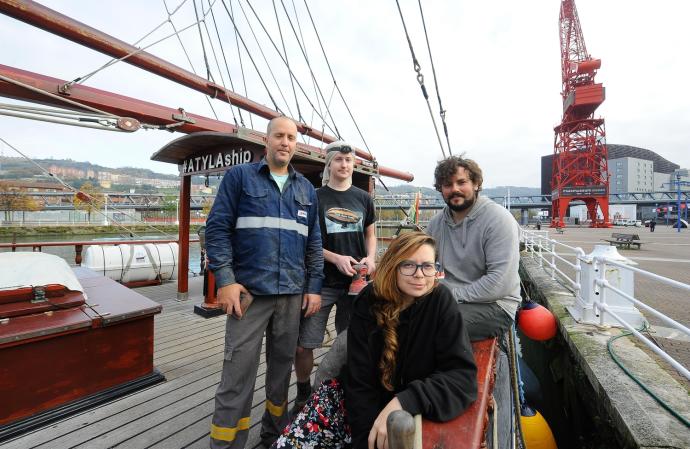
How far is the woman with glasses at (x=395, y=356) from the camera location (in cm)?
138

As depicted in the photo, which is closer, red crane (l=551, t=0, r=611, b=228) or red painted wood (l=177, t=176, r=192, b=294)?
red painted wood (l=177, t=176, r=192, b=294)

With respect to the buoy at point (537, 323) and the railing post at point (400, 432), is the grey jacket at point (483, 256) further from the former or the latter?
the buoy at point (537, 323)

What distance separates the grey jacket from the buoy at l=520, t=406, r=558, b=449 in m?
1.59

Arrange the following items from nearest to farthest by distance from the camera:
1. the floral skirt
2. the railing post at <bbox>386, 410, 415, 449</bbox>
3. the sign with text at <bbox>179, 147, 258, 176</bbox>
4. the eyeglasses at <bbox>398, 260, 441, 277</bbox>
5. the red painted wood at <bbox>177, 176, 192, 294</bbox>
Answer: the railing post at <bbox>386, 410, 415, 449</bbox> → the floral skirt → the eyeglasses at <bbox>398, 260, 441, 277</bbox> → the sign with text at <bbox>179, 147, 258, 176</bbox> → the red painted wood at <bbox>177, 176, 192, 294</bbox>

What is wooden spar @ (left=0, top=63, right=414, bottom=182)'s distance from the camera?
10.5 ft

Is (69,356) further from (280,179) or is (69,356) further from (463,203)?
(463,203)

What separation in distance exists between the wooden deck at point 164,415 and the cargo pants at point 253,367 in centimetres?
31

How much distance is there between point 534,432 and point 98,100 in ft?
17.5

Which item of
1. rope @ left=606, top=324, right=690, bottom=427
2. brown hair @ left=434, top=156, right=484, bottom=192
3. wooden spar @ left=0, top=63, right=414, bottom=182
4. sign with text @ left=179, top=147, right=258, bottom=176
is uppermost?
wooden spar @ left=0, top=63, right=414, bottom=182

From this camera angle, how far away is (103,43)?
3.98 metres

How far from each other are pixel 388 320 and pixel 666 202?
81.2 meters

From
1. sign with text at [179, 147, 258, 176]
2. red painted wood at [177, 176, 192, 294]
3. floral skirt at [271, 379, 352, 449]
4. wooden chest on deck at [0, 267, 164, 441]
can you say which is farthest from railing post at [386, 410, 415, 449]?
red painted wood at [177, 176, 192, 294]

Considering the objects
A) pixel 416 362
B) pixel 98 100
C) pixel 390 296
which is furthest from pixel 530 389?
pixel 98 100

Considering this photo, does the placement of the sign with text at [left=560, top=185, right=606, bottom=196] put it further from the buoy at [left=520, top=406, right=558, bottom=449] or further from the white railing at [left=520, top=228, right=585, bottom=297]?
the buoy at [left=520, top=406, right=558, bottom=449]
